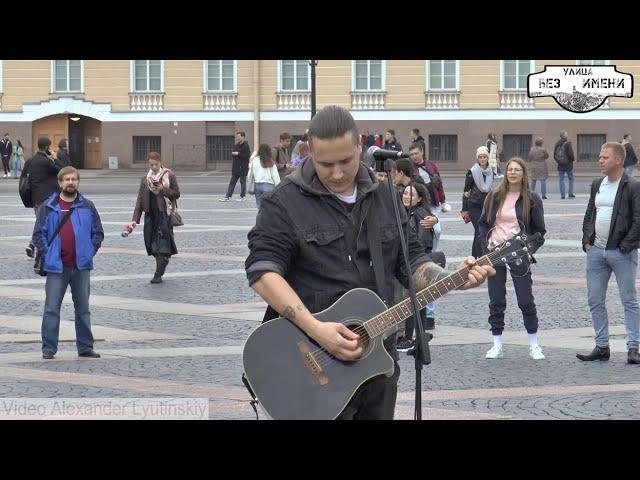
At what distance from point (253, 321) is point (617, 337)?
141 inches

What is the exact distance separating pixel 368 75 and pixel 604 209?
3581 cm

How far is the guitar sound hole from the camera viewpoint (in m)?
5.07

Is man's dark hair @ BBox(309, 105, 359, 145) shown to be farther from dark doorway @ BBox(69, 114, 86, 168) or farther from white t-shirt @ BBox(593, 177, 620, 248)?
dark doorway @ BBox(69, 114, 86, 168)

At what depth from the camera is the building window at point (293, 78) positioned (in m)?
45.7

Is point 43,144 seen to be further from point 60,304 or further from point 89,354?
point 89,354

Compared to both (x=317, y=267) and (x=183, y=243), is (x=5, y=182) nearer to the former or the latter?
(x=183, y=243)

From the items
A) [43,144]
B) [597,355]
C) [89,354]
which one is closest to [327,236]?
[597,355]

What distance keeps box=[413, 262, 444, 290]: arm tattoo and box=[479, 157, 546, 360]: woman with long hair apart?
16.8 ft

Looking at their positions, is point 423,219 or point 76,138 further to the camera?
point 76,138

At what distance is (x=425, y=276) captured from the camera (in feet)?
17.5

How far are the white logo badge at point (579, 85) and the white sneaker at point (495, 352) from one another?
104 ft

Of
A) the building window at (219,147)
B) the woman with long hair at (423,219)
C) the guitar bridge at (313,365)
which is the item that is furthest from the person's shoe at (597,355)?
the building window at (219,147)

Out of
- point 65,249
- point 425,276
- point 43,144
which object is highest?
point 43,144
